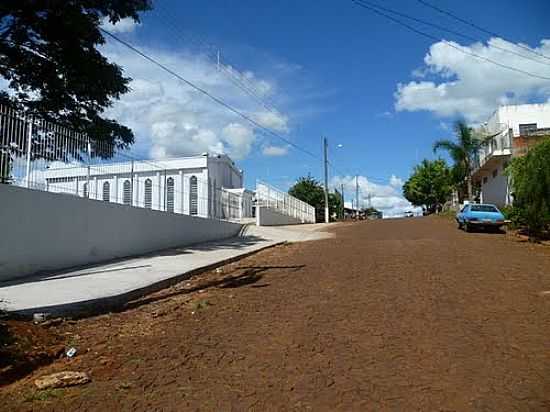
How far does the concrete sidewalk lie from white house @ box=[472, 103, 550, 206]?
24.5 meters

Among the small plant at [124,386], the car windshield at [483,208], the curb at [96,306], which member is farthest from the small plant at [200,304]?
the car windshield at [483,208]

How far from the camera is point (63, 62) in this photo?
16516 millimetres

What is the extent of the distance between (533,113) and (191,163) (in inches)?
969

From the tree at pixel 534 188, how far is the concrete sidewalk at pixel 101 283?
10046 mm

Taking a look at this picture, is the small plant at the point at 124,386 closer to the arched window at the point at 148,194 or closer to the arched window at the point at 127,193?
the arched window at the point at 127,193

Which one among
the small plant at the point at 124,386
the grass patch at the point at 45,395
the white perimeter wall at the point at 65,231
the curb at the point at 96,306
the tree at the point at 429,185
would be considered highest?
the tree at the point at 429,185

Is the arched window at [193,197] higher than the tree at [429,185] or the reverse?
the reverse

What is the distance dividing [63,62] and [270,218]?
630 inches

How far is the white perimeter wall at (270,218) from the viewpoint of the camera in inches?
1102

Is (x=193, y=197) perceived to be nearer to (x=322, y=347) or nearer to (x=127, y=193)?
(x=127, y=193)

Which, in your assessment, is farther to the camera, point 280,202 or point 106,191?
point 280,202

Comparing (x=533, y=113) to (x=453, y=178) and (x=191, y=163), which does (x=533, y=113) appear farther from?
(x=191, y=163)

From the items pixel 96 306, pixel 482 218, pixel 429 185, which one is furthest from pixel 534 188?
pixel 429 185

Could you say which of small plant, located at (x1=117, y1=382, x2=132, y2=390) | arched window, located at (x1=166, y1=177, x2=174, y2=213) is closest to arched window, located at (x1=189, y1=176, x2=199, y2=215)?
arched window, located at (x1=166, y1=177, x2=174, y2=213)
